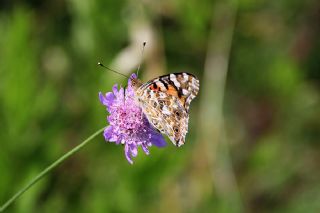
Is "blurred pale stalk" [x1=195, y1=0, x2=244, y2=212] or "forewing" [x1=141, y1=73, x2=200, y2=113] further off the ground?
"blurred pale stalk" [x1=195, y1=0, x2=244, y2=212]

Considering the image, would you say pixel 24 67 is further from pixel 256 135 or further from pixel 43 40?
pixel 256 135

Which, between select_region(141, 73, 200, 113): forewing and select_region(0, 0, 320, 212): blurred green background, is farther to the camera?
select_region(0, 0, 320, 212): blurred green background

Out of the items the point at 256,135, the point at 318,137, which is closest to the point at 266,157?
the point at 256,135

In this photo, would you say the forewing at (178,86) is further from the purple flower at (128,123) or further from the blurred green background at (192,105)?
the blurred green background at (192,105)

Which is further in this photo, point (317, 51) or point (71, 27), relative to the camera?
point (317, 51)

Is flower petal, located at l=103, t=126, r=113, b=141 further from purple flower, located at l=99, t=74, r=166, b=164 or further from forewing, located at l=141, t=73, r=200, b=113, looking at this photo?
forewing, located at l=141, t=73, r=200, b=113

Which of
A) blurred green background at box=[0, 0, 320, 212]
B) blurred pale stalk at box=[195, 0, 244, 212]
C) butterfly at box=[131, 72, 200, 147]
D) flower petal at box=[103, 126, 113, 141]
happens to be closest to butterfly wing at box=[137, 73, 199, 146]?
butterfly at box=[131, 72, 200, 147]

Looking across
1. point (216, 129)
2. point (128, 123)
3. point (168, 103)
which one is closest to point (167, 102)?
point (168, 103)
